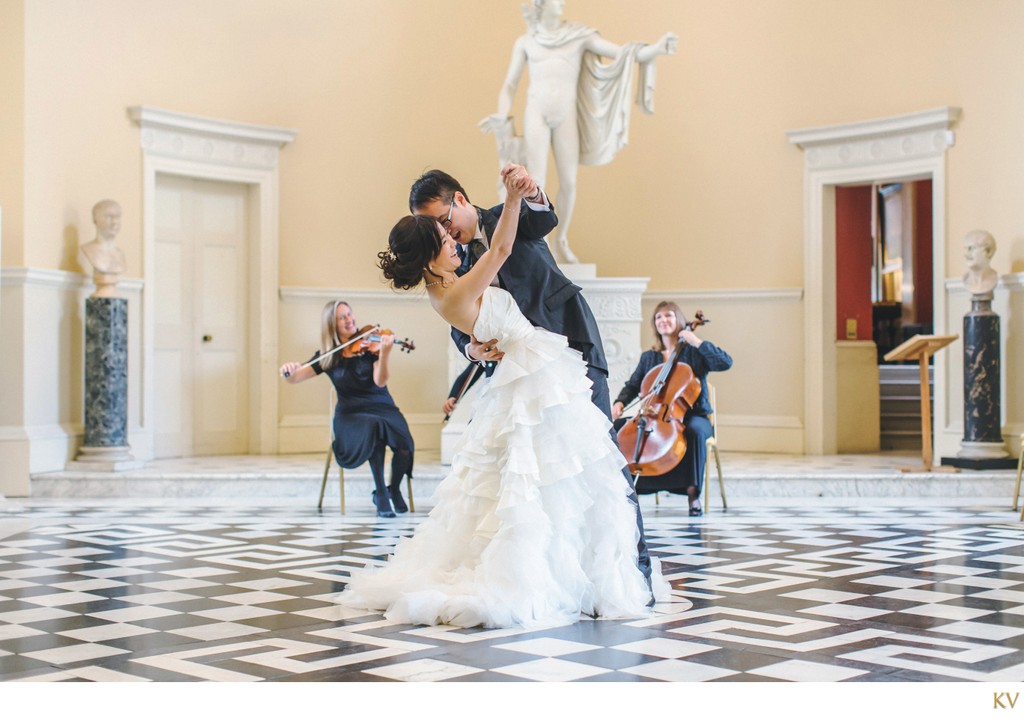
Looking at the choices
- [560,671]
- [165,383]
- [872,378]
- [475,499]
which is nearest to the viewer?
[560,671]

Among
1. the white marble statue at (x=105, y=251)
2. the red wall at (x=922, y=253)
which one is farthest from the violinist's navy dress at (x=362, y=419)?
the red wall at (x=922, y=253)

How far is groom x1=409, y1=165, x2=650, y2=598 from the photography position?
3.53 m

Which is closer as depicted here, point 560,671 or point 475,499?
point 560,671

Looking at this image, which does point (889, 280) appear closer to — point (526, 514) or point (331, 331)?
point (331, 331)

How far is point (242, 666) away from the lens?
9.33 ft

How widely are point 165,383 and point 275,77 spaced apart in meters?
2.40

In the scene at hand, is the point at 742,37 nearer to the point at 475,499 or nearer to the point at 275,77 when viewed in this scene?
the point at 275,77

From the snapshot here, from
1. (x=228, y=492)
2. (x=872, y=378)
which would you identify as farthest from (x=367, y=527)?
(x=872, y=378)

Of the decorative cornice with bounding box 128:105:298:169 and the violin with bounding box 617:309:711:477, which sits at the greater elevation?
the decorative cornice with bounding box 128:105:298:169

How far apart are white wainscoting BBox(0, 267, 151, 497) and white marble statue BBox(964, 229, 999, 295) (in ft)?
18.3

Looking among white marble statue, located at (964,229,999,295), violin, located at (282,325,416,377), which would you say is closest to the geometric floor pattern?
violin, located at (282,325,416,377)

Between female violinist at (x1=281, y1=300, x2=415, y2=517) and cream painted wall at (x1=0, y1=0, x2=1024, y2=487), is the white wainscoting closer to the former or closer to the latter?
cream painted wall at (x1=0, y1=0, x2=1024, y2=487)

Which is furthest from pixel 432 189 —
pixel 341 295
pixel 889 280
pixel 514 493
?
pixel 889 280

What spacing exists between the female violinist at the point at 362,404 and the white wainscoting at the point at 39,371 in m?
2.16
